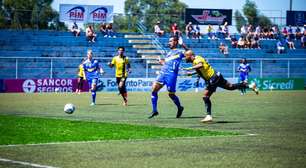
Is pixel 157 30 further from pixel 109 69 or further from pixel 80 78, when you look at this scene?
pixel 80 78

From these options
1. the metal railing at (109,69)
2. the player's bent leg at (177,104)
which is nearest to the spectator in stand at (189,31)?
the metal railing at (109,69)

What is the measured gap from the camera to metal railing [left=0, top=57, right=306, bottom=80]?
44.4 meters

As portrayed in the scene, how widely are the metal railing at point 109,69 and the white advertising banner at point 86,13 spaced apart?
5.00m

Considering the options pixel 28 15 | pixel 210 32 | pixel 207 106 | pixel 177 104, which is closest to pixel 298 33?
pixel 210 32

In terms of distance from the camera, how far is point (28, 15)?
5500cm

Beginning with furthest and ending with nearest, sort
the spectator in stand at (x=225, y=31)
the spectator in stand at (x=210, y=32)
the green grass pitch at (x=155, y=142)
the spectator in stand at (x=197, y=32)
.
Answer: the spectator in stand at (x=225, y=31)
the spectator in stand at (x=210, y=32)
the spectator in stand at (x=197, y=32)
the green grass pitch at (x=155, y=142)

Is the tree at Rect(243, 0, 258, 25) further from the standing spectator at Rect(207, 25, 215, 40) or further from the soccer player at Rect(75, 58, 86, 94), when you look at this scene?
the soccer player at Rect(75, 58, 86, 94)

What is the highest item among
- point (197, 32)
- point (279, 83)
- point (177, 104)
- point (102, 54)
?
point (197, 32)

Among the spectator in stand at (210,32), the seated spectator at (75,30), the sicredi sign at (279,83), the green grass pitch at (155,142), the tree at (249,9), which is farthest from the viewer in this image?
the tree at (249,9)

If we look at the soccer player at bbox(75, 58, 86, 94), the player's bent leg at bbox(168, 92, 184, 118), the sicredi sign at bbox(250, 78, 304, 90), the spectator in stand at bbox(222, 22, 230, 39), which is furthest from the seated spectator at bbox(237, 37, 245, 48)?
the player's bent leg at bbox(168, 92, 184, 118)

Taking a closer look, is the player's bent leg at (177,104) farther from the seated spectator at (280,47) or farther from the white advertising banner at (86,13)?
the seated spectator at (280,47)

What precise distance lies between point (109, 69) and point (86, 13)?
19.4ft

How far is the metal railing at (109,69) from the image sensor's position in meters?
44.4

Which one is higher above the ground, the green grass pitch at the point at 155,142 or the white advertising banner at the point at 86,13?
the white advertising banner at the point at 86,13
